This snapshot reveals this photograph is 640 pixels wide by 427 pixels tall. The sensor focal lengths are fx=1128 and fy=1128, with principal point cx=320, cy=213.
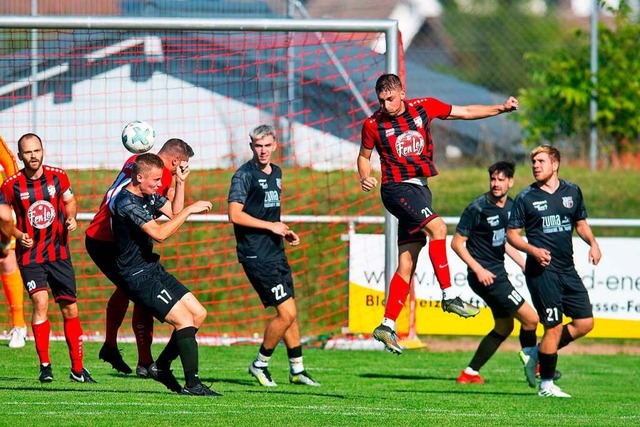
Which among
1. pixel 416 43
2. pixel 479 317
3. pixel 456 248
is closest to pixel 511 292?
pixel 456 248

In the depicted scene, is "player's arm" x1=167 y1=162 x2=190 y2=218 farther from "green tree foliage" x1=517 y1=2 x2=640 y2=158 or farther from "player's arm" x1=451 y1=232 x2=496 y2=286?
"green tree foliage" x1=517 y1=2 x2=640 y2=158

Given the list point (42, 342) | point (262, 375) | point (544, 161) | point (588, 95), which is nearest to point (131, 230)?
point (42, 342)

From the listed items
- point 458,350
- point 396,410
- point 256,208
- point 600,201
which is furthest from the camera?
point 600,201

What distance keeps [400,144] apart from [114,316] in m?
3.16

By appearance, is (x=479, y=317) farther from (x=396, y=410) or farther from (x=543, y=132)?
(x=543, y=132)

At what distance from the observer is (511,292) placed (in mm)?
11117

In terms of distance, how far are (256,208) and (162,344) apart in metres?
4.00

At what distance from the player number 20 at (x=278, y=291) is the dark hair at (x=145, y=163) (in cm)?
210

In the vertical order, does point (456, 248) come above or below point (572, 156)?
below

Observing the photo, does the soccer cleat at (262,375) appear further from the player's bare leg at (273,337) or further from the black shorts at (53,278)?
the black shorts at (53,278)

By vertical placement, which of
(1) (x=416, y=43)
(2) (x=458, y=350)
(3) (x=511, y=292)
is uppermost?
(1) (x=416, y=43)

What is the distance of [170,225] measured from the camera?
856 cm

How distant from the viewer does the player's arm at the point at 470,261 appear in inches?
426

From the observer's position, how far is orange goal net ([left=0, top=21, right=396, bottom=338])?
14.6m
